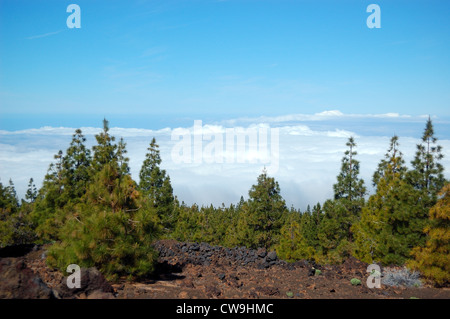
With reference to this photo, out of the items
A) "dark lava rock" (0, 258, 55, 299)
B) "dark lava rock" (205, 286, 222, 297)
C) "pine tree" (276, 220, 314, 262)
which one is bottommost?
"pine tree" (276, 220, 314, 262)

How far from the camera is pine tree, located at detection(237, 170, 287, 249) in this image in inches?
1355

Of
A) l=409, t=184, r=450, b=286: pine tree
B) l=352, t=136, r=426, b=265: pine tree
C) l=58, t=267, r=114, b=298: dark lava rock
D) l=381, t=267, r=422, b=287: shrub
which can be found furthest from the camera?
l=352, t=136, r=426, b=265: pine tree

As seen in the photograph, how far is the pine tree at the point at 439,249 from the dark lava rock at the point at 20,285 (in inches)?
544

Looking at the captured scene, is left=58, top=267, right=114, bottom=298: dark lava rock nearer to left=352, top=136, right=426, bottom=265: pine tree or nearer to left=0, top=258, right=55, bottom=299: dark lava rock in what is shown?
left=0, top=258, right=55, bottom=299: dark lava rock

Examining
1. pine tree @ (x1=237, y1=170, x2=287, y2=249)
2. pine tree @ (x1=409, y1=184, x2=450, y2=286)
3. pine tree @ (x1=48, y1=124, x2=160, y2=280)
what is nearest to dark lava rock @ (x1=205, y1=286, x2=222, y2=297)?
pine tree @ (x1=48, y1=124, x2=160, y2=280)

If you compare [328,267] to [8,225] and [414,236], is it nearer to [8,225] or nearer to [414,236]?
[414,236]

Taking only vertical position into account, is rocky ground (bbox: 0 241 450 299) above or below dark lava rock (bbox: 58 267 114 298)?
below

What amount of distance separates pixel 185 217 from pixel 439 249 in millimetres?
35704

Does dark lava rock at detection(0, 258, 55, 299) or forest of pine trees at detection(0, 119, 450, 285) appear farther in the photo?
forest of pine trees at detection(0, 119, 450, 285)

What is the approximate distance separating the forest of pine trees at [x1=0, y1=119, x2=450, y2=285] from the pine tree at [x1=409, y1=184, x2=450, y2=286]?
4cm

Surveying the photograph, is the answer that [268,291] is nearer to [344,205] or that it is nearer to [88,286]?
[88,286]

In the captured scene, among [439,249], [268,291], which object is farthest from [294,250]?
[268,291]

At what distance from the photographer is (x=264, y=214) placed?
3441 centimetres

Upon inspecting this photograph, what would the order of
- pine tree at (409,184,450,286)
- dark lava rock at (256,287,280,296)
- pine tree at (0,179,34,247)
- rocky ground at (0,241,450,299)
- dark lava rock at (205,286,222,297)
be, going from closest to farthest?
1. rocky ground at (0,241,450,299)
2. dark lava rock at (205,286,222,297)
3. dark lava rock at (256,287,280,296)
4. pine tree at (409,184,450,286)
5. pine tree at (0,179,34,247)
